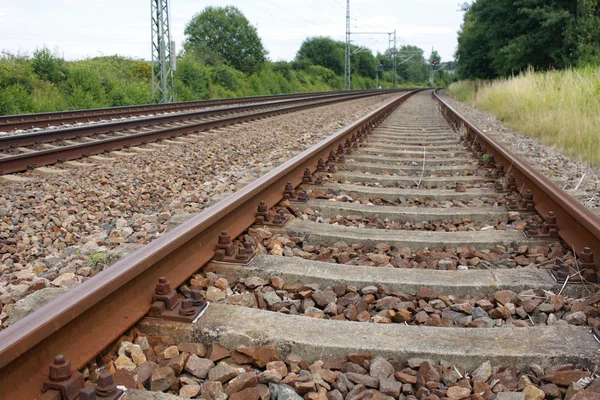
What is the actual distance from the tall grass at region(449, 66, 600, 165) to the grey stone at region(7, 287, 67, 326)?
613 centimetres

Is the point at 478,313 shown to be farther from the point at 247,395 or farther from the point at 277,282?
the point at 247,395

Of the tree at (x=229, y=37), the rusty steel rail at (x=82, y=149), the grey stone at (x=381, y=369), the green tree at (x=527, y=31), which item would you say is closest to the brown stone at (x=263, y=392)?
the grey stone at (x=381, y=369)

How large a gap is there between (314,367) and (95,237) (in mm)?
2606

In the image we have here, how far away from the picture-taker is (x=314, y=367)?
1.99 metres

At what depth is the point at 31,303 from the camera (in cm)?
221

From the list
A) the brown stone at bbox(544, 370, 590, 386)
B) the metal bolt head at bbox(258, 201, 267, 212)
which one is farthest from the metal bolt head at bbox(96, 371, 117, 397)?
the metal bolt head at bbox(258, 201, 267, 212)

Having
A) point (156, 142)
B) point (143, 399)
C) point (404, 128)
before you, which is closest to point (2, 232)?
point (143, 399)

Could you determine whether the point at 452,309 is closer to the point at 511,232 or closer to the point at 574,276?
the point at 574,276

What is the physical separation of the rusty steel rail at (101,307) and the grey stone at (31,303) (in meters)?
0.31

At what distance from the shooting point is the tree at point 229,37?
Answer: 4621 cm

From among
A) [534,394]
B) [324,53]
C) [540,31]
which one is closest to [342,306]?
[534,394]

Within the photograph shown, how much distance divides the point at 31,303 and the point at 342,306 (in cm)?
137

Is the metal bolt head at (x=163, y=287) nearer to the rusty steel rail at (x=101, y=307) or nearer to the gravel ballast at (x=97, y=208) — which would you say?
the rusty steel rail at (x=101, y=307)

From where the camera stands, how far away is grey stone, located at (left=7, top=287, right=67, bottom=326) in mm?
2119
